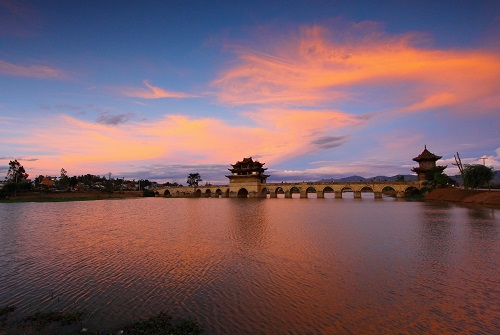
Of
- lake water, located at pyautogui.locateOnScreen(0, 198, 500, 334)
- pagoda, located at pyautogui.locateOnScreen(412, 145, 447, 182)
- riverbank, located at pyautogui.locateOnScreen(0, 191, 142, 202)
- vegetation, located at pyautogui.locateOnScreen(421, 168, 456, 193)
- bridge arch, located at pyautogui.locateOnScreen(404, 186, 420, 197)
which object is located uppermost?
pagoda, located at pyautogui.locateOnScreen(412, 145, 447, 182)

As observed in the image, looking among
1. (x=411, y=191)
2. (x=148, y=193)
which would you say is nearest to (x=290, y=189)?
(x=411, y=191)

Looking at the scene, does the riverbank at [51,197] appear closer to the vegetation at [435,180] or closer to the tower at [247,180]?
the tower at [247,180]

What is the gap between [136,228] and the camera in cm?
2700

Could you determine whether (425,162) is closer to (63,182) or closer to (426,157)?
(426,157)

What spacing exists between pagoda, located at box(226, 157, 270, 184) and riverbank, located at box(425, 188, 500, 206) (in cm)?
4791

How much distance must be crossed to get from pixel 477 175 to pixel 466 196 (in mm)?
11135

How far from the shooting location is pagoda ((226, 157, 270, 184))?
3826 inches

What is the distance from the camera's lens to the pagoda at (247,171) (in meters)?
97.2

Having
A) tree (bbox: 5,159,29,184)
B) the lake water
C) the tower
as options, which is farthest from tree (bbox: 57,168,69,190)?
the lake water

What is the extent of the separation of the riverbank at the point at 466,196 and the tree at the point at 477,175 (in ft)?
18.4

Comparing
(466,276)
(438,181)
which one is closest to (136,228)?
(466,276)

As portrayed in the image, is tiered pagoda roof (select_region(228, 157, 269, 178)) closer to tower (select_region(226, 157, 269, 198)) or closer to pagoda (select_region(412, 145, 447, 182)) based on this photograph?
tower (select_region(226, 157, 269, 198))

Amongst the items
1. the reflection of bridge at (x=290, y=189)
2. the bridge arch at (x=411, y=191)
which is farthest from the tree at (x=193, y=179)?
the bridge arch at (x=411, y=191)

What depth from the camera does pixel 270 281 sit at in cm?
1183
